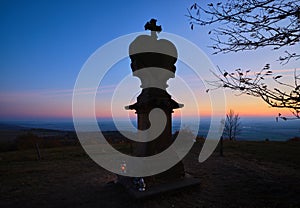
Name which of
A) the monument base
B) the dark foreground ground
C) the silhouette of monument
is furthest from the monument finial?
the dark foreground ground

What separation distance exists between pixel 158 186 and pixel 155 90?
317 cm

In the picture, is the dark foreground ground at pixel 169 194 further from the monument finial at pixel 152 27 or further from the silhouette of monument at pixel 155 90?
the monument finial at pixel 152 27

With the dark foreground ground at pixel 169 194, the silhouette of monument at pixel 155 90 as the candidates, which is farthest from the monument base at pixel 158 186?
the dark foreground ground at pixel 169 194

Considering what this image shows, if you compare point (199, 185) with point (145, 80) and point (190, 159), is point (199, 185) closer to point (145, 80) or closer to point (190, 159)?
point (145, 80)

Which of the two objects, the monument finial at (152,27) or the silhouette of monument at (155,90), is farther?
Result: the monument finial at (152,27)

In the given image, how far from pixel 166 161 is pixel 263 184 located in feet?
11.7

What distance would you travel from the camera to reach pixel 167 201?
5.56m

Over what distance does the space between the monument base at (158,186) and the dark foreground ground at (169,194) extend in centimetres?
16

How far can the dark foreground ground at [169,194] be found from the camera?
18.3ft

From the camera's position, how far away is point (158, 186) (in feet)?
19.9

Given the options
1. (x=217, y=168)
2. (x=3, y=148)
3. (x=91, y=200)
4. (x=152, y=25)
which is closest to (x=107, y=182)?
(x=91, y=200)

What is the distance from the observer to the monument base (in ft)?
18.3

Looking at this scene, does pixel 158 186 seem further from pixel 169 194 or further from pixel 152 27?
pixel 152 27

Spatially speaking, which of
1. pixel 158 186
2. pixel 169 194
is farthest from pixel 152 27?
pixel 169 194
